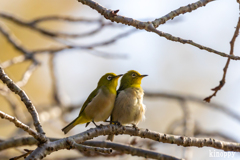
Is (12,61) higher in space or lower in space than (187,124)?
higher

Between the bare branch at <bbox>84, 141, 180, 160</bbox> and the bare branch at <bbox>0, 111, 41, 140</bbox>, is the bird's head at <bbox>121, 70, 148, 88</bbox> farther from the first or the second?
the bare branch at <bbox>0, 111, 41, 140</bbox>

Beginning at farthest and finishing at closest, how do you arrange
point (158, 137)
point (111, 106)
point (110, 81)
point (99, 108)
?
1. point (110, 81)
2. point (111, 106)
3. point (99, 108)
4. point (158, 137)

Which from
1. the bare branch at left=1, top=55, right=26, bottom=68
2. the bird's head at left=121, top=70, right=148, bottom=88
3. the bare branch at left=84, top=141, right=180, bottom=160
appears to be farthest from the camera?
the bird's head at left=121, top=70, right=148, bottom=88

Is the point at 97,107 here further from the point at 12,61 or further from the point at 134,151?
the point at 12,61

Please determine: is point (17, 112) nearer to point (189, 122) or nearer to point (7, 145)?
point (7, 145)

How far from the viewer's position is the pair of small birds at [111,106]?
489cm

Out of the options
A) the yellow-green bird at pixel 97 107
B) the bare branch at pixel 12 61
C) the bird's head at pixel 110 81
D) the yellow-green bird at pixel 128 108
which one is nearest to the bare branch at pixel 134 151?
the yellow-green bird at pixel 97 107

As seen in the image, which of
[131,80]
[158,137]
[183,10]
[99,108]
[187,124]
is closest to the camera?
[183,10]

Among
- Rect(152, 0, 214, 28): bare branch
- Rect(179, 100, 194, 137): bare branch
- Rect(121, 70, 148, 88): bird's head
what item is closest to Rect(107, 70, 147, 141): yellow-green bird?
Rect(121, 70, 148, 88): bird's head

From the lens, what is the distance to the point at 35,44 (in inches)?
477

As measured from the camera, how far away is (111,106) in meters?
5.04

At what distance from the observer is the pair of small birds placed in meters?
4.89

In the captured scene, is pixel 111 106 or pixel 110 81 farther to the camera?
pixel 110 81

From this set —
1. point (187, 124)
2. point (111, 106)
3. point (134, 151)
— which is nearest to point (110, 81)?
point (111, 106)
